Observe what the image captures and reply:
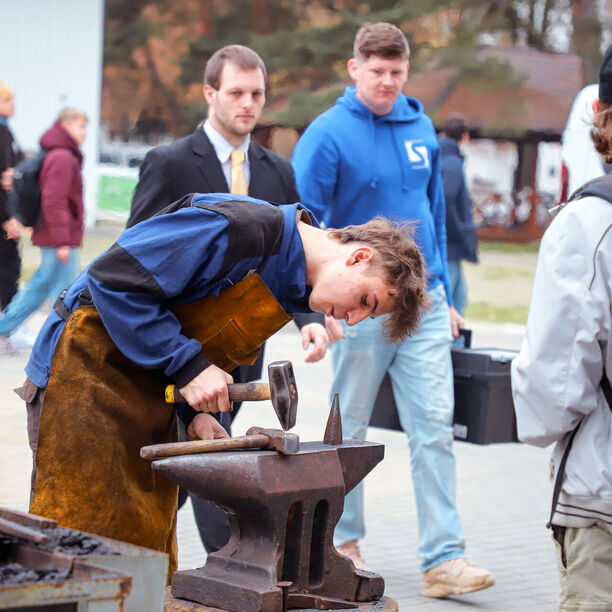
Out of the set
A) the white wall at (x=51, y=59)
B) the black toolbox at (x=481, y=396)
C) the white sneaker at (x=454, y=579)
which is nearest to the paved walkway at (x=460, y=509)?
the white sneaker at (x=454, y=579)

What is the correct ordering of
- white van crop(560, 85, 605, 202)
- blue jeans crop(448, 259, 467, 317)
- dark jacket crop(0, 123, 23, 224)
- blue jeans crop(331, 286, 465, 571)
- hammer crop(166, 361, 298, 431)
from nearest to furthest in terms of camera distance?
hammer crop(166, 361, 298, 431) < blue jeans crop(331, 286, 465, 571) < white van crop(560, 85, 605, 202) < dark jacket crop(0, 123, 23, 224) < blue jeans crop(448, 259, 467, 317)

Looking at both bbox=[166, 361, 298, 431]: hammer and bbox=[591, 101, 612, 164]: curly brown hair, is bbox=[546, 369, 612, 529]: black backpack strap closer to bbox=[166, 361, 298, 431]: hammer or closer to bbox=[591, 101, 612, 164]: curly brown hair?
bbox=[591, 101, 612, 164]: curly brown hair

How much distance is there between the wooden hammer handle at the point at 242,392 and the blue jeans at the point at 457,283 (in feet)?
21.4

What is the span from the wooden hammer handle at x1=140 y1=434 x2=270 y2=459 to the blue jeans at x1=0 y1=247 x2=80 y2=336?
21.4ft

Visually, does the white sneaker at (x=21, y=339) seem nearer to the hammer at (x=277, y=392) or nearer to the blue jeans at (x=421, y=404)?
the blue jeans at (x=421, y=404)

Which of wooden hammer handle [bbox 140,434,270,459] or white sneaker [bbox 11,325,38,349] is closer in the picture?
wooden hammer handle [bbox 140,434,270,459]

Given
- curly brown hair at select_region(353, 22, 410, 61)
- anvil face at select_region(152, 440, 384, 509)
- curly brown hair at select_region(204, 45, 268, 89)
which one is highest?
curly brown hair at select_region(353, 22, 410, 61)

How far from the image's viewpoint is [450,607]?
4.43m

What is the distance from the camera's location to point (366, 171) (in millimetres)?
4688

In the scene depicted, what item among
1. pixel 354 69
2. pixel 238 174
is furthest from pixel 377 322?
pixel 354 69

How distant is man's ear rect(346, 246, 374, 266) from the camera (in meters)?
2.79

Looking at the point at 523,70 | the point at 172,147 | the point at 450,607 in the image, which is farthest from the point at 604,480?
the point at 523,70

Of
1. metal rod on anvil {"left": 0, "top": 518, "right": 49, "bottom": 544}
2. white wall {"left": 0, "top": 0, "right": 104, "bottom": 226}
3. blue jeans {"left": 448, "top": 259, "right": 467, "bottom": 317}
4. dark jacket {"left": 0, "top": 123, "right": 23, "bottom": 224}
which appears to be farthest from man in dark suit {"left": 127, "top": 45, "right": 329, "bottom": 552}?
white wall {"left": 0, "top": 0, "right": 104, "bottom": 226}

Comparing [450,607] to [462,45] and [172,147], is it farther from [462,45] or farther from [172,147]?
[462,45]
